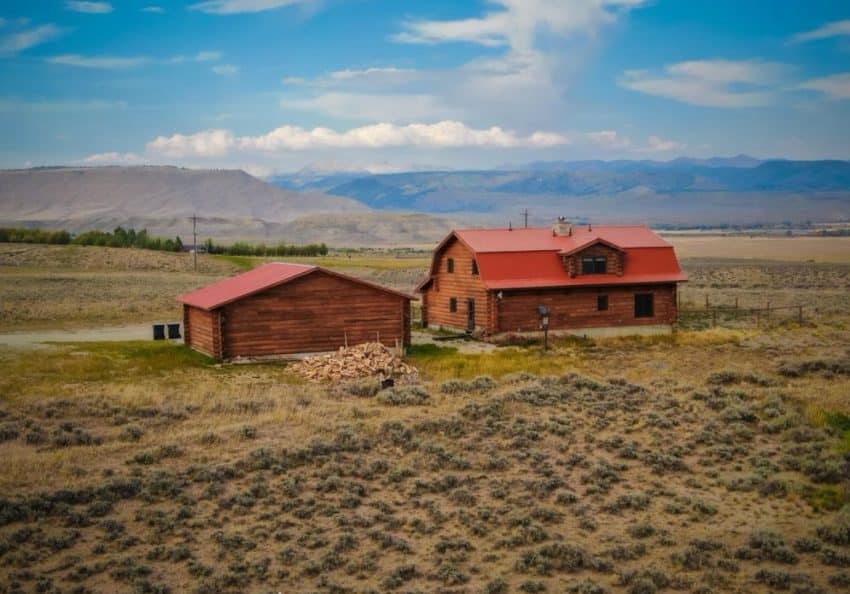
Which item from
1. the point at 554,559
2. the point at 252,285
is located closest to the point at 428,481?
the point at 554,559

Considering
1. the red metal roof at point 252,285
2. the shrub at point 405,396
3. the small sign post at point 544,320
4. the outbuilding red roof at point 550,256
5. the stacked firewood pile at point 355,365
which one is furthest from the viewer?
the outbuilding red roof at point 550,256

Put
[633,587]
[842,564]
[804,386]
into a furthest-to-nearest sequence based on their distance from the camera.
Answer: [804,386], [842,564], [633,587]

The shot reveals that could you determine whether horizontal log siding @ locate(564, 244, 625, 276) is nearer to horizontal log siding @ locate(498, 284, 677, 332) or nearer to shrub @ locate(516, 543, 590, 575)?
horizontal log siding @ locate(498, 284, 677, 332)

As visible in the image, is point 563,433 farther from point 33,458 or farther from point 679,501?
point 33,458

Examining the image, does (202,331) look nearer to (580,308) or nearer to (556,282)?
(556,282)

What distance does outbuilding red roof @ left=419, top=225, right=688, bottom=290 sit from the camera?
1491 inches

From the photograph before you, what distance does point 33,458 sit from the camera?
1836cm

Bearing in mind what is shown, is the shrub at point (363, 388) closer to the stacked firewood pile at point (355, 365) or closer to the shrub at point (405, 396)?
the shrub at point (405, 396)

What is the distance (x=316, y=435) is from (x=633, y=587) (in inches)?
351

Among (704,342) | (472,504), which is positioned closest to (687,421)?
(472,504)

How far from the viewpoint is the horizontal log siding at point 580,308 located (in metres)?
37.6

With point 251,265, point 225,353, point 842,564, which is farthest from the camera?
point 251,265

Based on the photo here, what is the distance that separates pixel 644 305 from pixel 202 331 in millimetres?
18904

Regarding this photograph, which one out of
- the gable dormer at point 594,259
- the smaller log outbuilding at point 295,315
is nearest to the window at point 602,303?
the gable dormer at point 594,259
